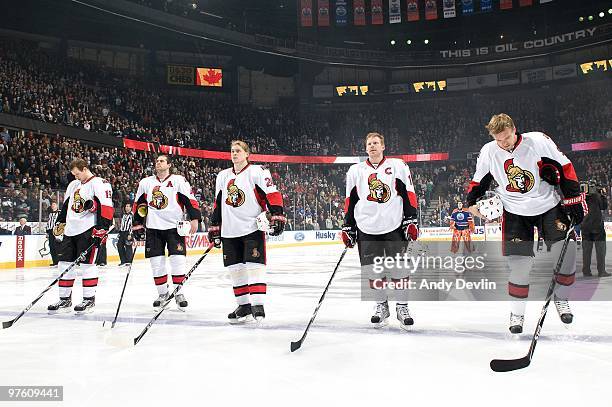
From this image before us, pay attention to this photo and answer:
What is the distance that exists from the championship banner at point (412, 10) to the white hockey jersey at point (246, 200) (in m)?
31.3

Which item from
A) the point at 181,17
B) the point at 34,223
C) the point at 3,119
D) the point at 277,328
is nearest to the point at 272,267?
the point at 34,223

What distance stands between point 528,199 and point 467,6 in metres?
31.9

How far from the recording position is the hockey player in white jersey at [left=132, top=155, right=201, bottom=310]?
5.94 m

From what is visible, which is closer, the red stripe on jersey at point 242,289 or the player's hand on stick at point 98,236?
the red stripe on jersey at point 242,289

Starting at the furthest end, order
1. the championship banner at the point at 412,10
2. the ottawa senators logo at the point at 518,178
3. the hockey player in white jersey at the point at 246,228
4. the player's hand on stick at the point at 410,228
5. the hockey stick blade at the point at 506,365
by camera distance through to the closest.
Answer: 1. the championship banner at the point at 412,10
2. the hockey player in white jersey at the point at 246,228
3. the player's hand on stick at the point at 410,228
4. the ottawa senators logo at the point at 518,178
5. the hockey stick blade at the point at 506,365

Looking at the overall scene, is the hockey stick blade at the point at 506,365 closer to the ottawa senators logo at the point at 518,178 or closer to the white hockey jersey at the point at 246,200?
the ottawa senators logo at the point at 518,178

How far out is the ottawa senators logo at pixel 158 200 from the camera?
595 cm

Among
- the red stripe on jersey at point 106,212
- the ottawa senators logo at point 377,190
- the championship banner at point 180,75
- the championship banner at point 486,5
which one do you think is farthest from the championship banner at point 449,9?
the ottawa senators logo at point 377,190

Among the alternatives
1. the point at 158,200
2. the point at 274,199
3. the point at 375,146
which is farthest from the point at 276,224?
the point at 158,200

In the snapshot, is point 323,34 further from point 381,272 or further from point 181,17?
point 381,272

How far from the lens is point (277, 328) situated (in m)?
4.63

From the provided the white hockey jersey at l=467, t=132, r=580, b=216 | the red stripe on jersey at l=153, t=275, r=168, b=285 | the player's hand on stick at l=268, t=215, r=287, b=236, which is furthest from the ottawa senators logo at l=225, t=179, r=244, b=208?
the white hockey jersey at l=467, t=132, r=580, b=216

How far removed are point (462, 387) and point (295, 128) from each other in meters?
30.7

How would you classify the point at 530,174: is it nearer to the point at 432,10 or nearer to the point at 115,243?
the point at 115,243
